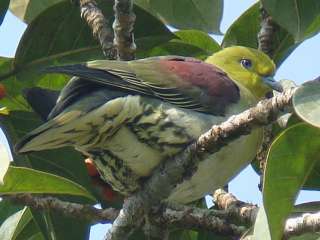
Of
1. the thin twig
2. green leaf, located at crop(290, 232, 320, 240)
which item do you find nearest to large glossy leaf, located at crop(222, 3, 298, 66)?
the thin twig

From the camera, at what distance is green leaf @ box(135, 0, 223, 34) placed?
4.20 m

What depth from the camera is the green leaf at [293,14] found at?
12.2 ft

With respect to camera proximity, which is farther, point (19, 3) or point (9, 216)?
point (19, 3)

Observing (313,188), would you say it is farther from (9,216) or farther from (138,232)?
(9,216)

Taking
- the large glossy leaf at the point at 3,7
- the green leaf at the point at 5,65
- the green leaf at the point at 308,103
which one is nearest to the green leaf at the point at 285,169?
the green leaf at the point at 308,103

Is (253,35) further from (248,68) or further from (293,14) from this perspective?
(293,14)

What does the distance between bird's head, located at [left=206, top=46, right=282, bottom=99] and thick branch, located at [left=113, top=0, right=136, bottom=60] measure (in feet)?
Result: 2.84

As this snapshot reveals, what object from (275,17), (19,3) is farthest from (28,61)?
(275,17)

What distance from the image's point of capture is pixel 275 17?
373cm

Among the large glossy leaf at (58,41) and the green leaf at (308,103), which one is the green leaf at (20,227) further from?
the green leaf at (308,103)

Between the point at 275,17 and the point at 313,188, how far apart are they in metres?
0.69

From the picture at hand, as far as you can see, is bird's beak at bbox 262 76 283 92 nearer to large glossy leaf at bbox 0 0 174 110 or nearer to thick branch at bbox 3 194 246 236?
large glossy leaf at bbox 0 0 174 110

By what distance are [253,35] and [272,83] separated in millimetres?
287

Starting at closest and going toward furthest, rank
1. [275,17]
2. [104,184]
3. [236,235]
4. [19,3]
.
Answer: [236,235] → [275,17] → [104,184] → [19,3]
